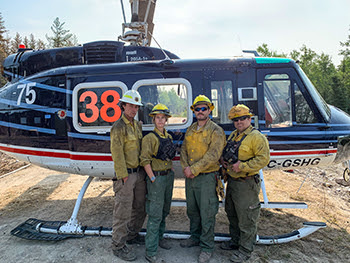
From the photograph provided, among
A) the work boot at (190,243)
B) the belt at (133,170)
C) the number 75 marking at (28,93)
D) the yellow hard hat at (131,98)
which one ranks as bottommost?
the work boot at (190,243)

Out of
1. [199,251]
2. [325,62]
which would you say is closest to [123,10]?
[199,251]

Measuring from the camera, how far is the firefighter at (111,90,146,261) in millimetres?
3289

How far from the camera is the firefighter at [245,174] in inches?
123

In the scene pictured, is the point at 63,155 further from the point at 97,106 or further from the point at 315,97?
the point at 315,97

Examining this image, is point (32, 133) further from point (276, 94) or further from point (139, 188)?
point (276, 94)

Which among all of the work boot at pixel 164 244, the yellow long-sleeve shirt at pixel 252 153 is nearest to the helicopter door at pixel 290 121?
the yellow long-sleeve shirt at pixel 252 153

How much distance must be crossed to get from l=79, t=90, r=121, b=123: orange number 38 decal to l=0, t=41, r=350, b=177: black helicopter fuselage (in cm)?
2

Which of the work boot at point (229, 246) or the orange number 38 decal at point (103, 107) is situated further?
the orange number 38 decal at point (103, 107)

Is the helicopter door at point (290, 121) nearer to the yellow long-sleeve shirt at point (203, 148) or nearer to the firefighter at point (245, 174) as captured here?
the firefighter at point (245, 174)

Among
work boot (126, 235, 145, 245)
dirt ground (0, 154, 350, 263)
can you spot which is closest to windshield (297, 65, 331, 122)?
dirt ground (0, 154, 350, 263)

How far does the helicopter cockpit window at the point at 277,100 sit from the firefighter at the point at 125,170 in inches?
89.3

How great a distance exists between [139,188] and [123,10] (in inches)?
157

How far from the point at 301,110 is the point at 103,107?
11.4 feet

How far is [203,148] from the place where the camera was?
10.8ft
